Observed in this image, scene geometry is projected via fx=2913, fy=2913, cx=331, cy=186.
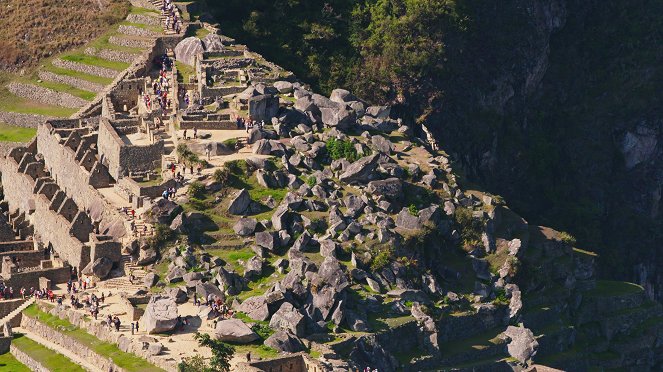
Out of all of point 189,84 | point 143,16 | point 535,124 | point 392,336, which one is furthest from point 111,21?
point 392,336

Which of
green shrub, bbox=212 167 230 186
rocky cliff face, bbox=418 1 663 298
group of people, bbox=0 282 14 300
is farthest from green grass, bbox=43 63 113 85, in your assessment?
group of people, bbox=0 282 14 300

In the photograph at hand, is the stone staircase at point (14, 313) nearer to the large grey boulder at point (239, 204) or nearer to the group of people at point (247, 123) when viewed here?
the large grey boulder at point (239, 204)

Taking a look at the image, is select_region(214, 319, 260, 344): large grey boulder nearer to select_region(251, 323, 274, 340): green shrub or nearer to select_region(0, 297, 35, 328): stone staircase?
select_region(251, 323, 274, 340): green shrub

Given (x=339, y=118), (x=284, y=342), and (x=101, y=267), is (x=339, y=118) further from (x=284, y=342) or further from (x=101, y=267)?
(x=284, y=342)

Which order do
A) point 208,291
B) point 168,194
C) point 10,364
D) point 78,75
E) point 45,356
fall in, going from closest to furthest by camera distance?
1. point 45,356
2. point 208,291
3. point 10,364
4. point 168,194
5. point 78,75

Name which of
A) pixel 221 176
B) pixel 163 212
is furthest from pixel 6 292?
pixel 221 176

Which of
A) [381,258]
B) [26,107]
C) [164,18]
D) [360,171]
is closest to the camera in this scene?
[381,258]
